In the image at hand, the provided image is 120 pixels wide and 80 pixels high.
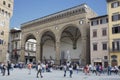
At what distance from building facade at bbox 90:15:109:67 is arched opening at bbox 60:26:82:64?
417 inches

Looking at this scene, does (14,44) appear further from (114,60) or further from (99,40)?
(114,60)

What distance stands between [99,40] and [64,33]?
16.0 metres

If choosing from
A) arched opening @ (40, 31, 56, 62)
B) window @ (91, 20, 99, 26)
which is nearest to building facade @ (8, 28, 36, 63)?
arched opening @ (40, 31, 56, 62)

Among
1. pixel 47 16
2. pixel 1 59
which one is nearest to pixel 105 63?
pixel 47 16

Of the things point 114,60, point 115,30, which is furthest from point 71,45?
point 114,60

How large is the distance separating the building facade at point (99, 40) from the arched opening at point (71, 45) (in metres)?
10.6

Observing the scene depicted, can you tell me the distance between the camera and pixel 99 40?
3975cm

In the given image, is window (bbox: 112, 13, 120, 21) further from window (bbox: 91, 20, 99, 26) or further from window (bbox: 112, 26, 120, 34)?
window (bbox: 91, 20, 99, 26)

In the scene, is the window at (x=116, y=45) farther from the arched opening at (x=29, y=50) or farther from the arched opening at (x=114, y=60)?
the arched opening at (x=29, y=50)

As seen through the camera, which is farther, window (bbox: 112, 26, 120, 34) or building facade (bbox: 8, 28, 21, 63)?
building facade (bbox: 8, 28, 21, 63)

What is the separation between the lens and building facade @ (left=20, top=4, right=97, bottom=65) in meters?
42.4

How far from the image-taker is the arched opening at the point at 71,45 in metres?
51.9

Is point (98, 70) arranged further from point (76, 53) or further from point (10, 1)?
point (10, 1)

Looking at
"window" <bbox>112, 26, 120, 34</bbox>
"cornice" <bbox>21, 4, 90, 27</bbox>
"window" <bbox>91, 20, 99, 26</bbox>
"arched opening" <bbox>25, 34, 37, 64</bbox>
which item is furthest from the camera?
"arched opening" <bbox>25, 34, 37, 64</bbox>
